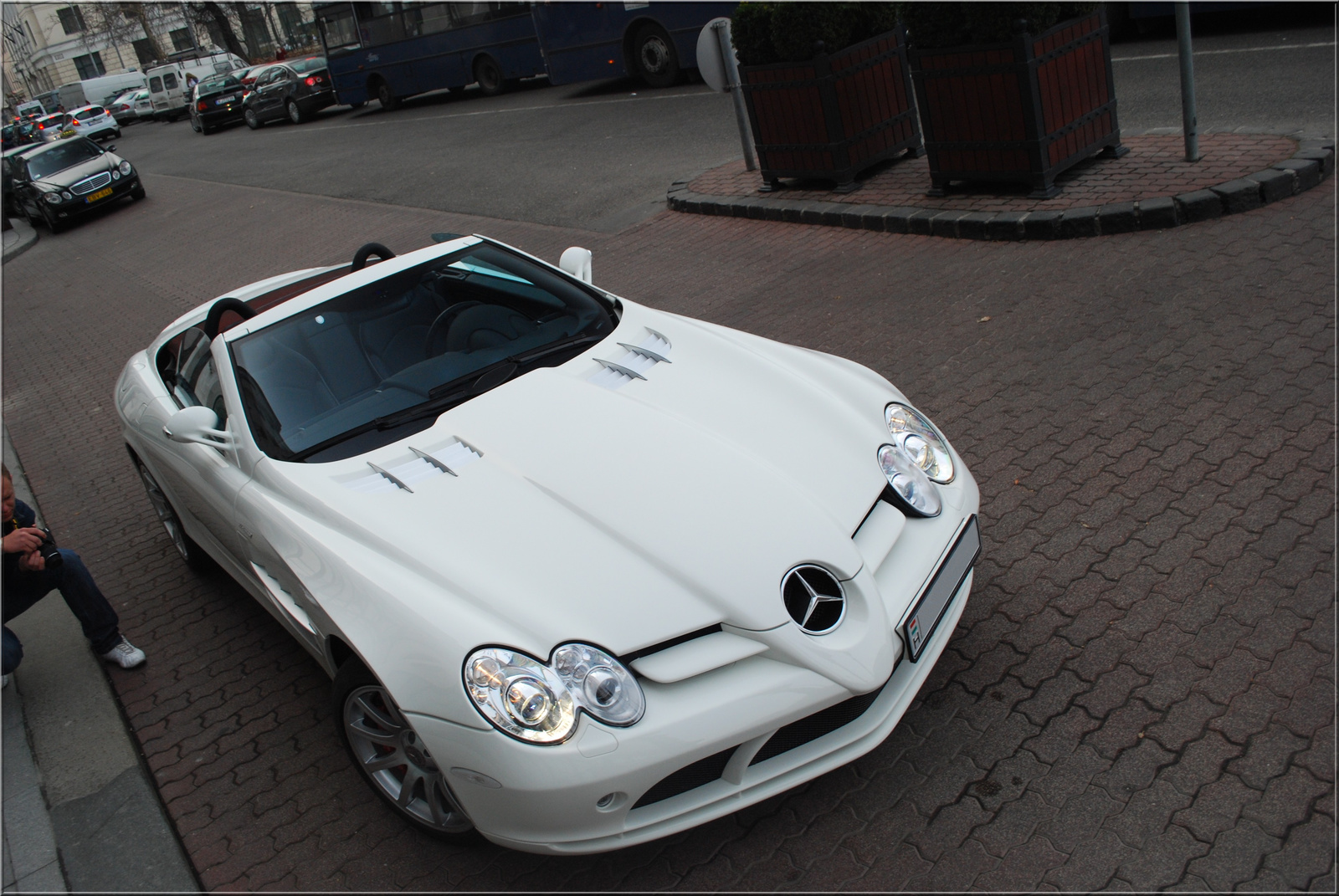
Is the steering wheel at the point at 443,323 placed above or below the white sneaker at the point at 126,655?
above

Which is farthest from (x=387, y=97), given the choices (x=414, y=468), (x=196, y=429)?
(x=414, y=468)

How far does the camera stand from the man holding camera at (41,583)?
4215mm

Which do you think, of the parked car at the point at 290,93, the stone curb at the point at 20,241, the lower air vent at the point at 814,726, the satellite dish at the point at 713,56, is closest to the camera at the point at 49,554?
the lower air vent at the point at 814,726

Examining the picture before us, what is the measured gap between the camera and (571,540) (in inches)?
118

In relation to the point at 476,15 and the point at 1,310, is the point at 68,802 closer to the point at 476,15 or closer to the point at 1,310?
the point at 1,310

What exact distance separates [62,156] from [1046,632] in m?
23.0

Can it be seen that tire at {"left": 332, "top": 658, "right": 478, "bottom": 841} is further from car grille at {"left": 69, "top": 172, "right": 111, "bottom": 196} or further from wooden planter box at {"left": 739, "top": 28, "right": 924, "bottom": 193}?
car grille at {"left": 69, "top": 172, "right": 111, "bottom": 196}

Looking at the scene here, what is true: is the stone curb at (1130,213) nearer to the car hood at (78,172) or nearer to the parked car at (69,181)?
the parked car at (69,181)

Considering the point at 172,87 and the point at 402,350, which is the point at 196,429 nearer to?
the point at 402,350

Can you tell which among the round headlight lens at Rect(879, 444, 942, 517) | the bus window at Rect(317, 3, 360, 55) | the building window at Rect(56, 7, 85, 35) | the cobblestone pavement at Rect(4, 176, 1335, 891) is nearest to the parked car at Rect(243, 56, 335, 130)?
the bus window at Rect(317, 3, 360, 55)

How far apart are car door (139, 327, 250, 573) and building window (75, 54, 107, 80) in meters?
74.1

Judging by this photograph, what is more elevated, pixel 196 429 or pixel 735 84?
pixel 735 84

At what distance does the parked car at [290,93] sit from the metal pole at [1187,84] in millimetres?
25001

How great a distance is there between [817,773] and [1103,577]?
61.4 inches
